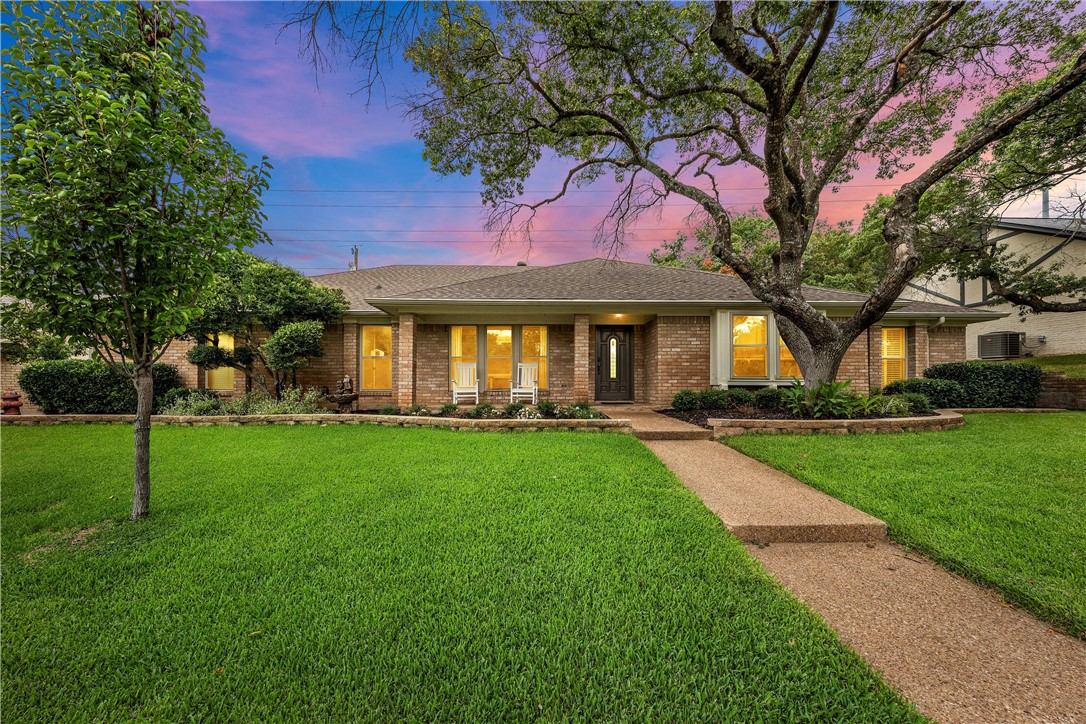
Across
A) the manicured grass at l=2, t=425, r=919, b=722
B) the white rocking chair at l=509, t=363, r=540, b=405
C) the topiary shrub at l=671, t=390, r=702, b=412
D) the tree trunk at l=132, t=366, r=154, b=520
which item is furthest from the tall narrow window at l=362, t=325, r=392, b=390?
the topiary shrub at l=671, t=390, r=702, b=412

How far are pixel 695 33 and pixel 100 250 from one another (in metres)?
8.91

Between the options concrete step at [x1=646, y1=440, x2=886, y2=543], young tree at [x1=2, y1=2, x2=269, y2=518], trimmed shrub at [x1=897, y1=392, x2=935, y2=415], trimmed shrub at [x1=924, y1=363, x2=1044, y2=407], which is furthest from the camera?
trimmed shrub at [x1=924, y1=363, x2=1044, y2=407]

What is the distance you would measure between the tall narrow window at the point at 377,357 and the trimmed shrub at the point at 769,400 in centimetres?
897

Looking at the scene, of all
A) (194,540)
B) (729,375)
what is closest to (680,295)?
(729,375)

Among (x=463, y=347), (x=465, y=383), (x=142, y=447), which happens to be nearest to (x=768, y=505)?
(x=142, y=447)

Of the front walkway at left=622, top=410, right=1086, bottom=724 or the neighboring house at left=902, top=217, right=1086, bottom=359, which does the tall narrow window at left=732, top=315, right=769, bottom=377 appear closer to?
the front walkway at left=622, top=410, right=1086, bottom=724

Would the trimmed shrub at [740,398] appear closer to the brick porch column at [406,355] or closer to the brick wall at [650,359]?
the brick wall at [650,359]

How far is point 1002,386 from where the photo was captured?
8.59m

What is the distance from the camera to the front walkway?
1502 millimetres

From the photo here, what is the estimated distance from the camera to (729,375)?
8.66 metres

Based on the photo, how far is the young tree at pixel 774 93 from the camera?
19.8ft

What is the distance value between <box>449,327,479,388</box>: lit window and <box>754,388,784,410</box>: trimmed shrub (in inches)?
264

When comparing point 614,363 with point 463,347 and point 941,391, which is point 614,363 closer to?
point 463,347

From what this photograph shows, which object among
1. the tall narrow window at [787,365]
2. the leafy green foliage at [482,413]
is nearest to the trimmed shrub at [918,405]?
the tall narrow window at [787,365]
